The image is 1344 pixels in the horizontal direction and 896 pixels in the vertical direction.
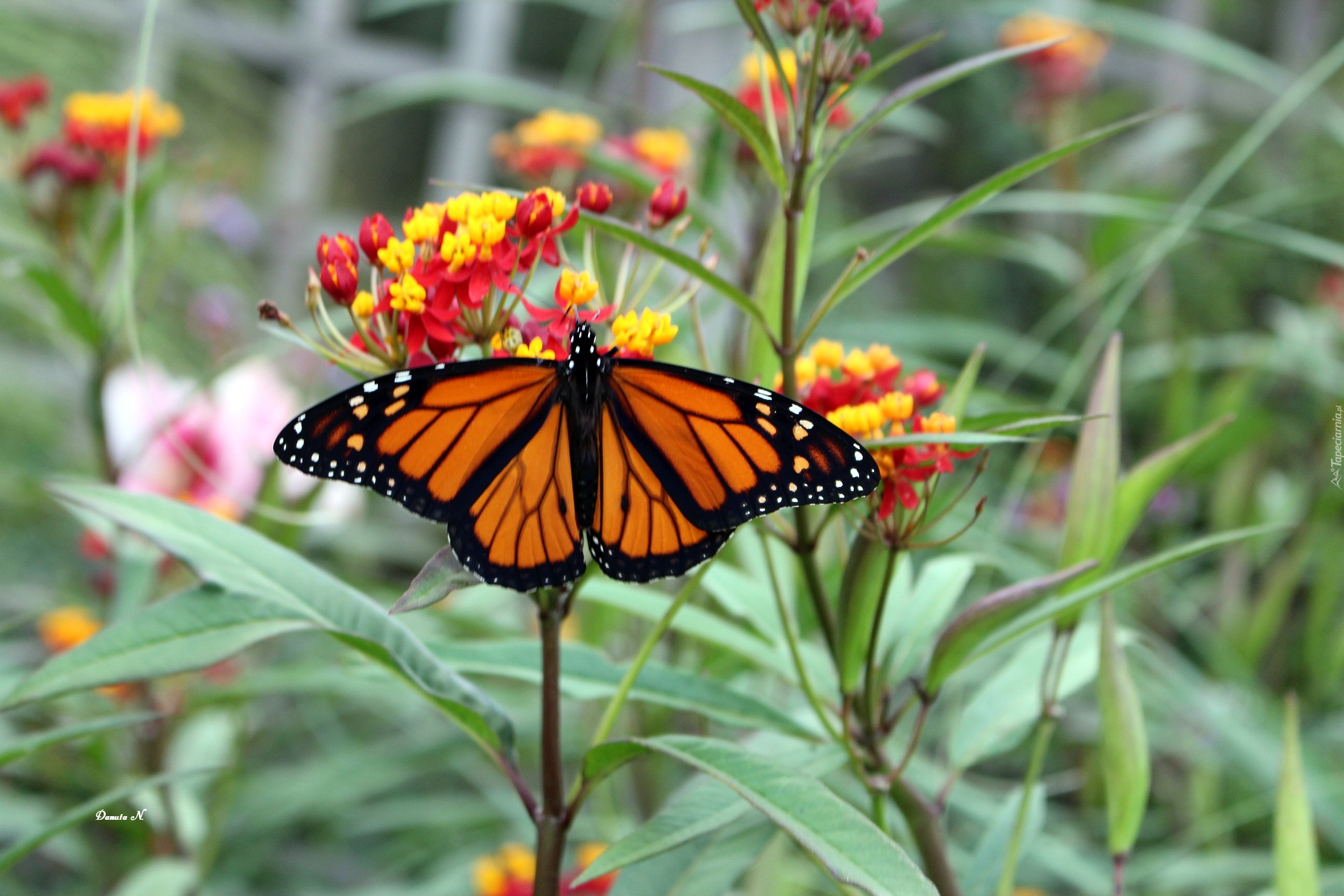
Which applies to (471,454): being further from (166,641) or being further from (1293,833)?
(1293,833)

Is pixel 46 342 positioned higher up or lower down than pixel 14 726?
higher up

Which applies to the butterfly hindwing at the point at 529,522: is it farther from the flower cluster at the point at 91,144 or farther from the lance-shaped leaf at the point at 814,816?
the flower cluster at the point at 91,144

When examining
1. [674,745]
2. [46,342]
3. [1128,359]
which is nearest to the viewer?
[674,745]

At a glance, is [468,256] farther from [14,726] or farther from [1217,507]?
[1217,507]

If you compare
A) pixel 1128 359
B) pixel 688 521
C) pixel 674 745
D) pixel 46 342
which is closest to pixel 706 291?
pixel 688 521

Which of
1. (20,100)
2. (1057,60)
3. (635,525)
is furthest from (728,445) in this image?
(1057,60)
